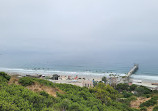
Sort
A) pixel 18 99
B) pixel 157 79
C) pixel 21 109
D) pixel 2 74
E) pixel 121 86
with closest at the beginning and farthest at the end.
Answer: pixel 21 109 < pixel 18 99 < pixel 2 74 < pixel 121 86 < pixel 157 79

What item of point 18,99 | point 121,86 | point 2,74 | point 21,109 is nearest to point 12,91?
point 18,99

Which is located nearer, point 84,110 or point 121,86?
point 84,110

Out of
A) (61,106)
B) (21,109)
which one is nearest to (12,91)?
(21,109)

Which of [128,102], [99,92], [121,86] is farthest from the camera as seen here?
[121,86]

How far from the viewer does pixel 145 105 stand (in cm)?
1419

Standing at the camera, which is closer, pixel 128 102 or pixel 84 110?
pixel 84 110

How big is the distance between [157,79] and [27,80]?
136 feet

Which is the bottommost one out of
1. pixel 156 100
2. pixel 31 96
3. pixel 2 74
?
pixel 156 100

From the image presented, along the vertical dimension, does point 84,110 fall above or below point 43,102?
below

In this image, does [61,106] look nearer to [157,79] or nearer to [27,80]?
[27,80]

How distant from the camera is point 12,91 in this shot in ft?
17.4

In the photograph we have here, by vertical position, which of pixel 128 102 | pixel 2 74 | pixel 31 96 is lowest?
pixel 128 102

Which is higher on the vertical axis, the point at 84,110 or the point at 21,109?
the point at 21,109

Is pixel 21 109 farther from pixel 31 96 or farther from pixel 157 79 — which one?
pixel 157 79
